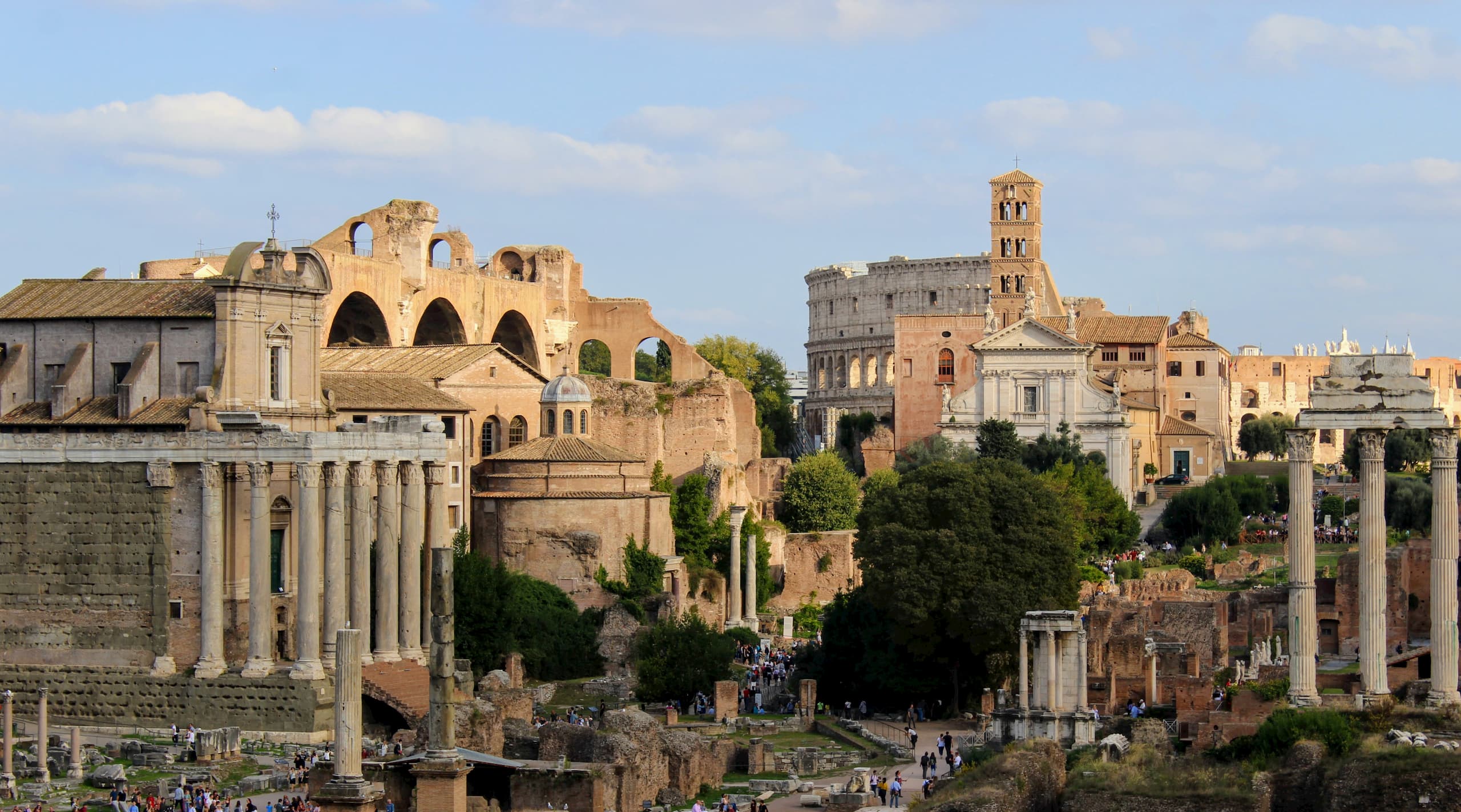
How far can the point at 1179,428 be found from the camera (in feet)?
286

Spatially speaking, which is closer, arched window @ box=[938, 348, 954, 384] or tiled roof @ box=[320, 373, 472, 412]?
tiled roof @ box=[320, 373, 472, 412]

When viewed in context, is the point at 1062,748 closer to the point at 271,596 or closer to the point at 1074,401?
the point at 271,596

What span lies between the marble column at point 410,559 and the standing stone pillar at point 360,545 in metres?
1.36

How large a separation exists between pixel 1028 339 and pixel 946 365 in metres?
8.30

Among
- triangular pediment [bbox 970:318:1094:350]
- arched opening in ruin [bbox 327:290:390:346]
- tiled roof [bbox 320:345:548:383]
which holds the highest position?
triangular pediment [bbox 970:318:1094:350]

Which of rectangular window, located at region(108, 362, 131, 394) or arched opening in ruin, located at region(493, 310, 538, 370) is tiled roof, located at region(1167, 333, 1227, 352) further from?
rectangular window, located at region(108, 362, 131, 394)

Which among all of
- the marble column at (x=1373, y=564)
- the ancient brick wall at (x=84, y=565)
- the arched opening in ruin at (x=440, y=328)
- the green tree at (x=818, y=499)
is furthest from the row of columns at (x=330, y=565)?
the green tree at (x=818, y=499)

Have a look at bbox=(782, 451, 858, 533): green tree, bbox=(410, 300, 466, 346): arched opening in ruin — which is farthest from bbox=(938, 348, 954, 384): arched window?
bbox=(410, 300, 466, 346): arched opening in ruin

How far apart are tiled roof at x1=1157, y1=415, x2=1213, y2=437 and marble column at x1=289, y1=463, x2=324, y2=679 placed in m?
50.2

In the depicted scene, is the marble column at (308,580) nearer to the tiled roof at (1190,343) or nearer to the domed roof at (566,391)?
the domed roof at (566,391)

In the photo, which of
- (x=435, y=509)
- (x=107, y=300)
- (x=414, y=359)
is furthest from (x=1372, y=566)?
(x=414, y=359)

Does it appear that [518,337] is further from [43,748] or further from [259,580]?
[43,748]

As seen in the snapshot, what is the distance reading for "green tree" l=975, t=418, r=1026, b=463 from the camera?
73.2 m

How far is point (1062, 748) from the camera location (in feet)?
116
